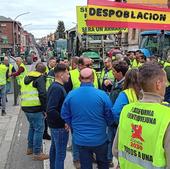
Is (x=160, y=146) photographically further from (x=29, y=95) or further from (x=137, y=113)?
(x=29, y=95)

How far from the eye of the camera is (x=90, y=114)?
4.56 meters

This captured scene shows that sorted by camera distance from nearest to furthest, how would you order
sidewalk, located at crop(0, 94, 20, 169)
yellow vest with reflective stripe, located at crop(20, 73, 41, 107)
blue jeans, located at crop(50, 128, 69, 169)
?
blue jeans, located at crop(50, 128, 69, 169) < yellow vest with reflective stripe, located at crop(20, 73, 41, 107) < sidewalk, located at crop(0, 94, 20, 169)

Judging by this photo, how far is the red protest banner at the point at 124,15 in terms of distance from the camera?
9516mm

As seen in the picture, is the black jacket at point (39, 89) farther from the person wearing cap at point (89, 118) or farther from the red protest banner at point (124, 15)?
the red protest banner at point (124, 15)

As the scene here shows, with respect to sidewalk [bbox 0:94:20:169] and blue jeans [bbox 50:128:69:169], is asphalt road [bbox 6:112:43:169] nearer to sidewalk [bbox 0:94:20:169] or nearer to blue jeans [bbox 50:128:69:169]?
sidewalk [bbox 0:94:20:169]

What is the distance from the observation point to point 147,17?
964 cm

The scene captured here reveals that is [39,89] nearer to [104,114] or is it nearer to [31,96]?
[31,96]

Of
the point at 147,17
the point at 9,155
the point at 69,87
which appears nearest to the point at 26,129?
the point at 9,155

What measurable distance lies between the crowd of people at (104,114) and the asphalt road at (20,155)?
181 mm

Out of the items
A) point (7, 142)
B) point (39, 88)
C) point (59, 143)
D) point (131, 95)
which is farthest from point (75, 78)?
point (131, 95)

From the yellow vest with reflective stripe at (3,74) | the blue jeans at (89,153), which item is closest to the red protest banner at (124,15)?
the yellow vest with reflective stripe at (3,74)

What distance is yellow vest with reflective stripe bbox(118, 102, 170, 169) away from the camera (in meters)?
2.76

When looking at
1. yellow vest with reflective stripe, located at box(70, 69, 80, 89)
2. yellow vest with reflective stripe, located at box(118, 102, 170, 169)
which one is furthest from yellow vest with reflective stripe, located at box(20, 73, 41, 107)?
yellow vest with reflective stripe, located at box(118, 102, 170, 169)

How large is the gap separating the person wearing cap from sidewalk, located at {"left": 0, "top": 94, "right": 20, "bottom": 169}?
2780mm
